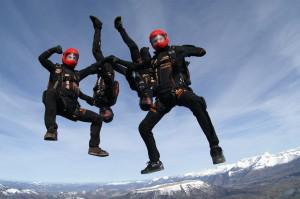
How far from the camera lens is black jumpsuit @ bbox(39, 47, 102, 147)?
1065 cm

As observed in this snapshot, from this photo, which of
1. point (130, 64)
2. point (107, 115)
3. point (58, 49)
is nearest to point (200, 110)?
point (130, 64)

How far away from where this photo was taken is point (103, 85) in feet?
36.8

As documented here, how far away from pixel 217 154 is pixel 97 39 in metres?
6.07

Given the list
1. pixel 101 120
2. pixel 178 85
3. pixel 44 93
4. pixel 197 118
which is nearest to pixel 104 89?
pixel 101 120

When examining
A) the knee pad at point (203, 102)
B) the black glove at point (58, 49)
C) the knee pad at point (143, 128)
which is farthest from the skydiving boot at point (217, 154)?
the black glove at point (58, 49)

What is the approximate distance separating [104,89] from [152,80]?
1833mm

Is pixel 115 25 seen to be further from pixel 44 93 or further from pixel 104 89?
pixel 44 93

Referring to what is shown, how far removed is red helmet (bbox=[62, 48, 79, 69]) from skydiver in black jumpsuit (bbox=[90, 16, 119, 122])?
707 mm

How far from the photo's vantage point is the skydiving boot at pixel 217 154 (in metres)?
8.57

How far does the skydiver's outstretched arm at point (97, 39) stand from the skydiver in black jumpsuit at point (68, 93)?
42 centimetres

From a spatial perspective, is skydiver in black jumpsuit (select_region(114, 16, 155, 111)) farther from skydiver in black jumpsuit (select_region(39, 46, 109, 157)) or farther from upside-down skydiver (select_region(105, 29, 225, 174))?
skydiver in black jumpsuit (select_region(39, 46, 109, 157))

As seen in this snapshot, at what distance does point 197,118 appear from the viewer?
31.4 ft

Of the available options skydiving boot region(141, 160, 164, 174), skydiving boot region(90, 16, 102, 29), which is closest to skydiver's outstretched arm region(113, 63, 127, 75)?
skydiving boot region(90, 16, 102, 29)

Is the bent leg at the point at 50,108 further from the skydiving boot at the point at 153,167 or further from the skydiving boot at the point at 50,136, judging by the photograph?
the skydiving boot at the point at 153,167
